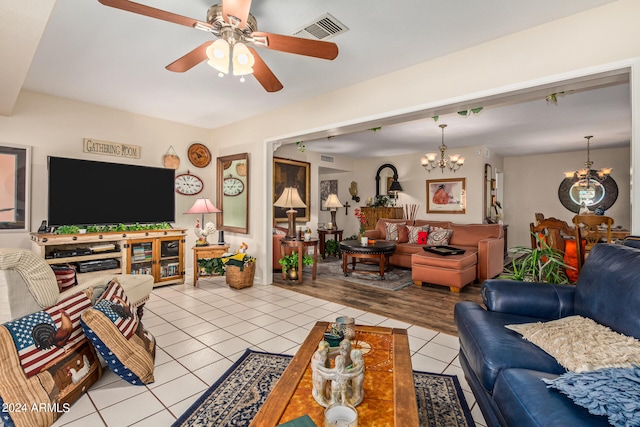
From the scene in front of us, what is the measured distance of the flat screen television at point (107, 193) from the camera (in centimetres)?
381

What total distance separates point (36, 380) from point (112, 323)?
42 cm

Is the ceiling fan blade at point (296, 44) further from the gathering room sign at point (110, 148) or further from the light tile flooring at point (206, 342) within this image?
the gathering room sign at point (110, 148)

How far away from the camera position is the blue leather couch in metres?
1.14

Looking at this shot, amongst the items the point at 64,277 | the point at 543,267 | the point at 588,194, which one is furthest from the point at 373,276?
the point at 588,194

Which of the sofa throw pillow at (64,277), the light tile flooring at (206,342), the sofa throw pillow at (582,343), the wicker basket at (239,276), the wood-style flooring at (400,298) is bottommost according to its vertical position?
the light tile flooring at (206,342)

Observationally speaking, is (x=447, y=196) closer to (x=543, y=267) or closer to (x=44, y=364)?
(x=543, y=267)

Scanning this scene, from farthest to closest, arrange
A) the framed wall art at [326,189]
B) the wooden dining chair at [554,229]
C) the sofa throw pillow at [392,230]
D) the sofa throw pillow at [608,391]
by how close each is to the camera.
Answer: the framed wall art at [326,189] → the sofa throw pillow at [392,230] → the wooden dining chair at [554,229] → the sofa throw pillow at [608,391]

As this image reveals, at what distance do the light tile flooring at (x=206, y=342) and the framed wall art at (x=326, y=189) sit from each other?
5.20 meters

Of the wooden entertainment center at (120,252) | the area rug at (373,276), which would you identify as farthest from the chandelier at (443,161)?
the wooden entertainment center at (120,252)

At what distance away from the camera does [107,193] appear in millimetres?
4223

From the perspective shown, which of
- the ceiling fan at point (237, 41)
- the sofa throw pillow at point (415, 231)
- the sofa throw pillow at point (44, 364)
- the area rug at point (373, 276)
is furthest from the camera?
the sofa throw pillow at point (415, 231)

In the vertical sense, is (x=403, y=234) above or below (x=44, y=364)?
above

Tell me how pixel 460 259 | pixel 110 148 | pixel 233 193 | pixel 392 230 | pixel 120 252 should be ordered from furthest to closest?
pixel 392 230 < pixel 233 193 < pixel 110 148 < pixel 460 259 < pixel 120 252

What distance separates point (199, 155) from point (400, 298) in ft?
13.4
